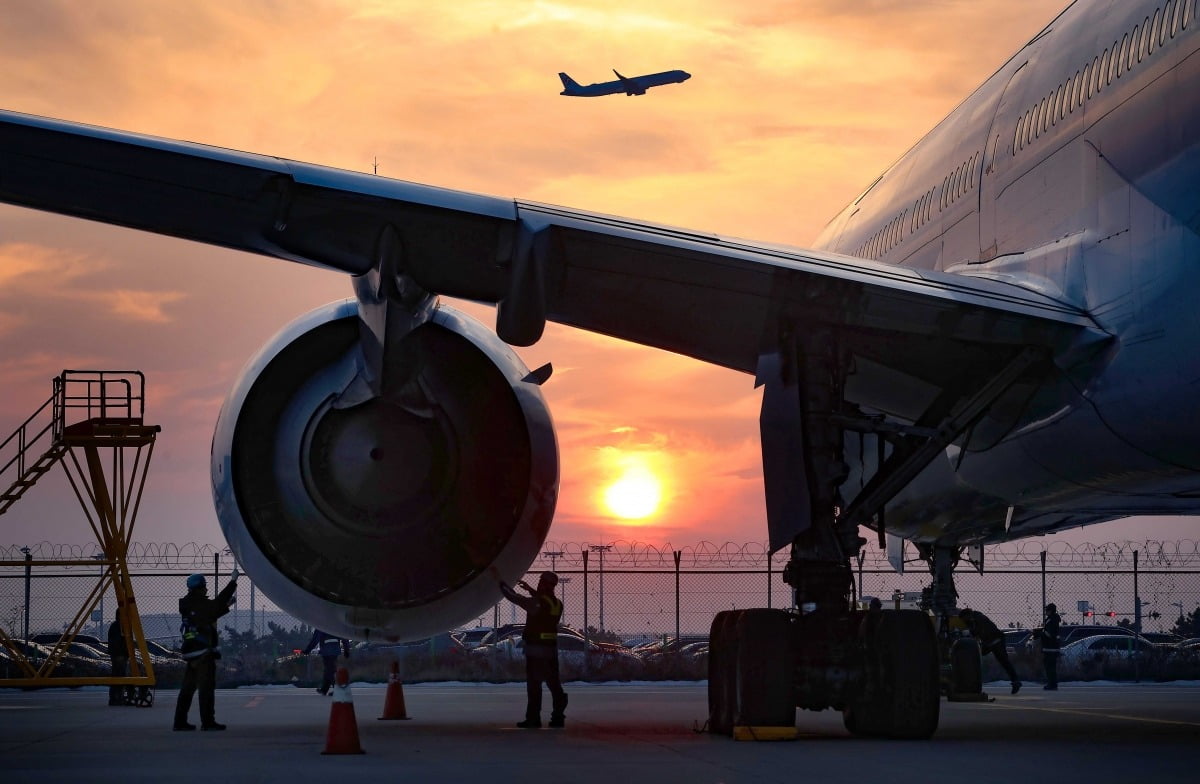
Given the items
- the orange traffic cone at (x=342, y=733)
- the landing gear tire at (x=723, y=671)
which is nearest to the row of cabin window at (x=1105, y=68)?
the landing gear tire at (x=723, y=671)

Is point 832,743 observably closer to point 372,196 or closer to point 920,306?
point 920,306

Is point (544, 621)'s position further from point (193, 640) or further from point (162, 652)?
point (162, 652)

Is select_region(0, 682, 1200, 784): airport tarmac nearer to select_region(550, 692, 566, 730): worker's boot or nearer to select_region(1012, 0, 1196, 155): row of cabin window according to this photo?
select_region(550, 692, 566, 730): worker's boot

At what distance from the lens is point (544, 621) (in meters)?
15.4

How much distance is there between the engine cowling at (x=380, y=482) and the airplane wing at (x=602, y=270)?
1.21m

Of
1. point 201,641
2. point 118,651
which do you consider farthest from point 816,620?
point 118,651

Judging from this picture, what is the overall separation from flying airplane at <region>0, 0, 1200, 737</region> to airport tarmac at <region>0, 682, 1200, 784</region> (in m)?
1.02

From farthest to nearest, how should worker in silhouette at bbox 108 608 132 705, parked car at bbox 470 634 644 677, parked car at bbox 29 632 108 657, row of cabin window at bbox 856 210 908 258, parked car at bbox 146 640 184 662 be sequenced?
parked car at bbox 29 632 108 657
parked car at bbox 146 640 184 662
parked car at bbox 470 634 644 677
worker in silhouette at bbox 108 608 132 705
row of cabin window at bbox 856 210 908 258

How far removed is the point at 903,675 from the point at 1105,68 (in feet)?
15.0

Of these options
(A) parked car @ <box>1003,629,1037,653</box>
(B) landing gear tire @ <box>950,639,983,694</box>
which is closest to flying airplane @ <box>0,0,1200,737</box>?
(B) landing gear tire @ <box>950,639,983,694</box>

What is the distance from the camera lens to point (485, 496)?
13.1 meters

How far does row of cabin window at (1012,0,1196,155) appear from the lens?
10.4 metres

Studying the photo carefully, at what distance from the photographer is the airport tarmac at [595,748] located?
955cm

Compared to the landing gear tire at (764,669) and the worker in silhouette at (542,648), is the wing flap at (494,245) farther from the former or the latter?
the worker in silhouette at (542,648)
